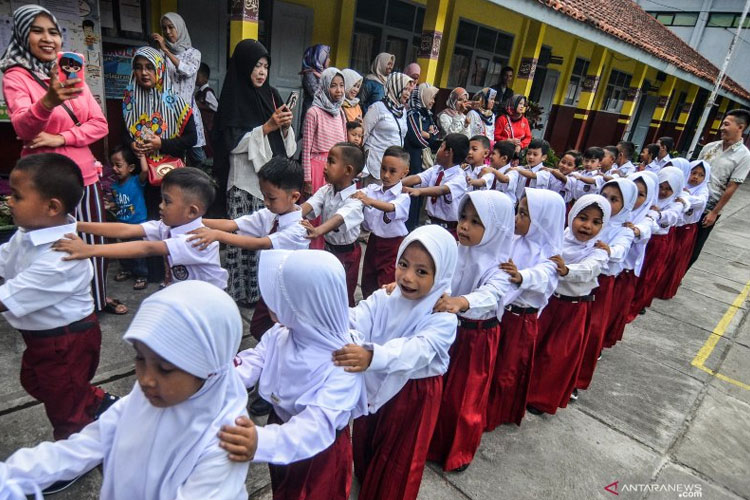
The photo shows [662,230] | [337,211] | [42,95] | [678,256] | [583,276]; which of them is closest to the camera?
[42,95]

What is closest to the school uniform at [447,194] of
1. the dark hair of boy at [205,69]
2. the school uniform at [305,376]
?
the school uniform at [305,376]

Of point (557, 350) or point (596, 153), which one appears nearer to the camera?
point (557, 350)

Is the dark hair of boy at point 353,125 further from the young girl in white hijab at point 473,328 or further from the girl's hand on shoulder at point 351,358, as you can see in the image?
the girl's hand on shoulder at point 351,358

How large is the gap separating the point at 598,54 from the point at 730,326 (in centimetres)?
838

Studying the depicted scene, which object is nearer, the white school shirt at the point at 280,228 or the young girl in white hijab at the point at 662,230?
the white school shirt at the point at 280,228

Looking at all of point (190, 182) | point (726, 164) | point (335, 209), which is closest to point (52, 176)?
point (190, 182)

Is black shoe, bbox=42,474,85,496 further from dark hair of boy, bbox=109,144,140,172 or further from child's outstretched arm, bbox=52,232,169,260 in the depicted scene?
dark hair of boy, bbox=109,144,140,172

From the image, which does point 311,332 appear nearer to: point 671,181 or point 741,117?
point 671,181

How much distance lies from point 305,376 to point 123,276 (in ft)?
9.49

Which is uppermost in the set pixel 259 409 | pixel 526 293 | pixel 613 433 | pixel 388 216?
pixel 388 216

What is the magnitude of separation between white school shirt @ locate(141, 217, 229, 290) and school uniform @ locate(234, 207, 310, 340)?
32 centimetres

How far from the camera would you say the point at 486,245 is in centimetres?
232

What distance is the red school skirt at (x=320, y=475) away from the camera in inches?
61.4

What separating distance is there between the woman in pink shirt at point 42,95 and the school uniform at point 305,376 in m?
1.74
